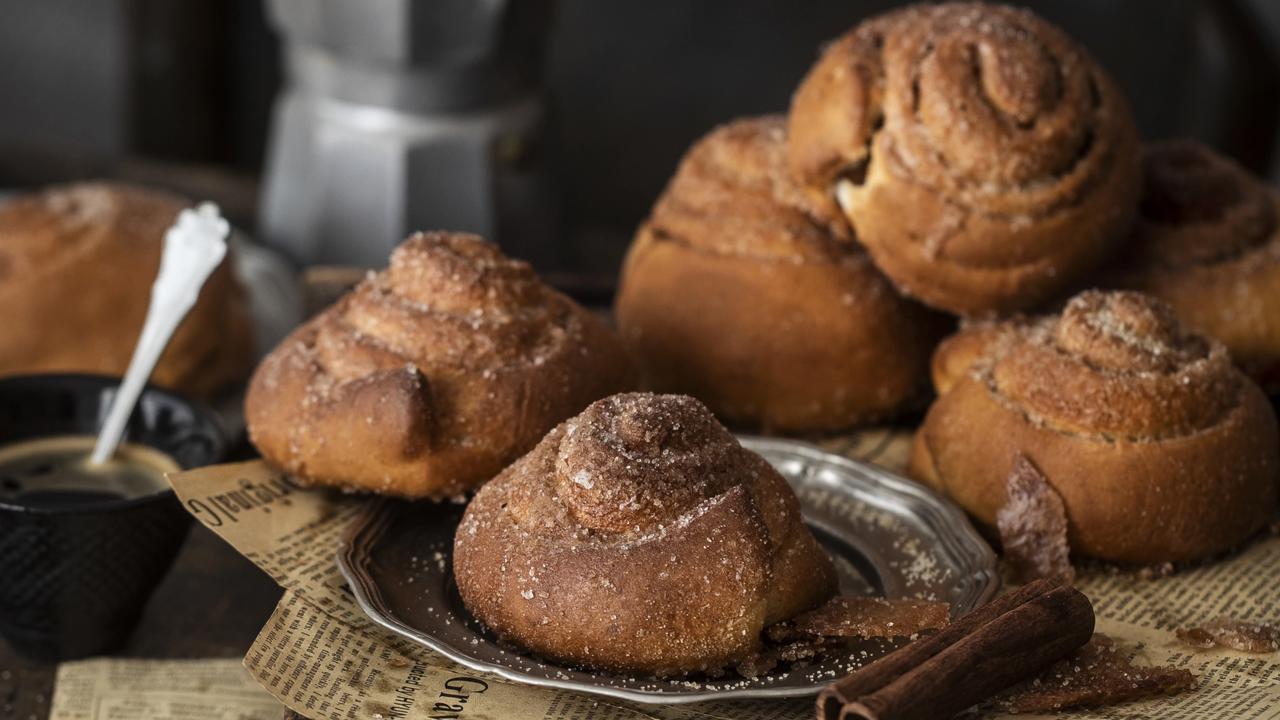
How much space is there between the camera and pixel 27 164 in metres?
2.58

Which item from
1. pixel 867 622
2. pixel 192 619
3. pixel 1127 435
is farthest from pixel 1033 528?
pixel 192 619

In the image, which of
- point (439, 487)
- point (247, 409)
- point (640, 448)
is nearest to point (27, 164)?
point (247, 409)

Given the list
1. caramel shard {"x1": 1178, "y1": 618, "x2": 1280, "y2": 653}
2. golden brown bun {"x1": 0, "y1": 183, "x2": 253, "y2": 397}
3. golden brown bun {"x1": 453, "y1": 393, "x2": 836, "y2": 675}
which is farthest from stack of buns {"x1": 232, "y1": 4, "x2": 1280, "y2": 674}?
golden brown bun {"x1": 0, "y1": 183, "x2": 253, "y2": 397}

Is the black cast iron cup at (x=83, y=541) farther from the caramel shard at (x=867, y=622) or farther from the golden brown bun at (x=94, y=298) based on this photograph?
the caramel shard at (x=867, y=622)

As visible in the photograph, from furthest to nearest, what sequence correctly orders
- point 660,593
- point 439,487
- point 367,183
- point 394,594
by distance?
point 367,183 < point 439,487 < point 394,594 < point 660,593

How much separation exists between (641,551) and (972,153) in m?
0.54

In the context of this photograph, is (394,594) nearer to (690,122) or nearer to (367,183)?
(367,183)

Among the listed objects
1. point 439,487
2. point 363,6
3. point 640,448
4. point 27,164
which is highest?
point 363,6

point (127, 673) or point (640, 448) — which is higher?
point (640, 448)

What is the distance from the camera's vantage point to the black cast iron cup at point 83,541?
1115mm

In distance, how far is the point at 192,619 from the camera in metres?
1.26

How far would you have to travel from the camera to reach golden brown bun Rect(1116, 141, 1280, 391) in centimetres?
138

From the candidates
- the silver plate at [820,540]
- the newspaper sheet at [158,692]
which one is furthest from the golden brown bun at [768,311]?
the newspaper sheet at [158,692]

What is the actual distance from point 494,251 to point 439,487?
23cm
